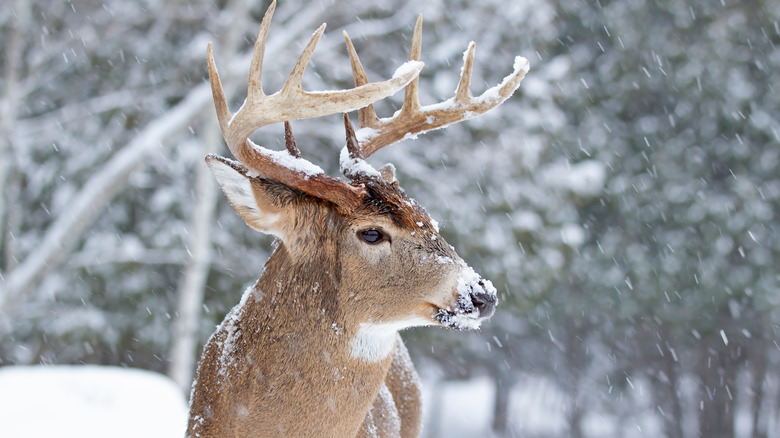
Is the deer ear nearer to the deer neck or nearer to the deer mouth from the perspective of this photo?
the deer neck

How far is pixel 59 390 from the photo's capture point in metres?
5.54

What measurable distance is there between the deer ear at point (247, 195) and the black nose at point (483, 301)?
2.75 ft

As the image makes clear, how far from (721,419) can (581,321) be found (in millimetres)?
4727

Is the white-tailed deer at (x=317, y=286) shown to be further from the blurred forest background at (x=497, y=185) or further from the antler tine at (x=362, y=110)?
the blurred forest background at (x=497, y=185)

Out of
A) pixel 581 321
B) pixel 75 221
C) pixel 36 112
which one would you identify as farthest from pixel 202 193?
pixel 581 321

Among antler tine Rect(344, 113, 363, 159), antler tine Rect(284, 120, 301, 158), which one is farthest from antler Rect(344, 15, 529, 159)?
antler tine Rect(284, 120, 301, 158)

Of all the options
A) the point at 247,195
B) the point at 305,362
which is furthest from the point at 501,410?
the point at 247,195

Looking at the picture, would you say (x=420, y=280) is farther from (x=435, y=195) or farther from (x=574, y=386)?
(x=574, y=386)

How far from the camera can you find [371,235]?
9.40ft

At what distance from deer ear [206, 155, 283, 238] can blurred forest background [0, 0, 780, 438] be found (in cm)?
675

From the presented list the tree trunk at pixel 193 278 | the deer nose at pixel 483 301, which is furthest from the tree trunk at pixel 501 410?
the deer nose at pixel 483 301

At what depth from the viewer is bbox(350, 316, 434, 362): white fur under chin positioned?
9.23 ft

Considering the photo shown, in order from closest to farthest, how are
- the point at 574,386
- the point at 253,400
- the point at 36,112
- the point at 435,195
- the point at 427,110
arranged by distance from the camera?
the point at 253,400 → the point at 427,110 → the point at 435,195 → the point at 36,112 → the point at 574,386

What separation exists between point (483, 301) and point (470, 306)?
0.05 metres
